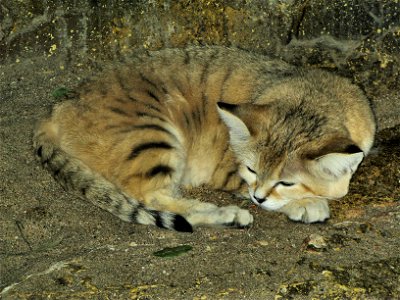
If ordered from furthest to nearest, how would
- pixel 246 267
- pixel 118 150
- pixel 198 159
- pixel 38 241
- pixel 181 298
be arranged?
pixel 198 159 < pixel 118 150 < pixel 38 241 < pixel 246 267 < pixel 181 298

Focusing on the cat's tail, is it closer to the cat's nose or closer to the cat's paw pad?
the cat's paw pad

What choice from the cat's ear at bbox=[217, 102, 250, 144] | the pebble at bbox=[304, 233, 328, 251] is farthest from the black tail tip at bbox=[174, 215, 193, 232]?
the pebble at bbox=[304, 233, 328, 251]

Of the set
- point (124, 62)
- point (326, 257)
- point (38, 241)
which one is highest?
point (124, 62)

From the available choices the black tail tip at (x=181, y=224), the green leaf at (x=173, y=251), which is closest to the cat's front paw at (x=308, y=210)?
the black tail tip at (x=181, y=224)

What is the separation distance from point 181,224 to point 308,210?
88cm

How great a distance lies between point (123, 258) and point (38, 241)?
0.64 meters

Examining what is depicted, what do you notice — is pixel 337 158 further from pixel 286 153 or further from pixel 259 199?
pixel 259 199

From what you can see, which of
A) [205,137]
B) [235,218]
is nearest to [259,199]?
[235,218]

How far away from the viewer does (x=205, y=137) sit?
17.6 ft

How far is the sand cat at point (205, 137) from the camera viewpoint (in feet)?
15.2

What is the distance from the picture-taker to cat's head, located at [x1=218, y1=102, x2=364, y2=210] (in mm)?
4488

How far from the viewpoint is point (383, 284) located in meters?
4.10

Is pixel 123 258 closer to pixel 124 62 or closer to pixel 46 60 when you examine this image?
pixel 124 62

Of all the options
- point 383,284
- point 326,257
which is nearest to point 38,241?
point 326,257
